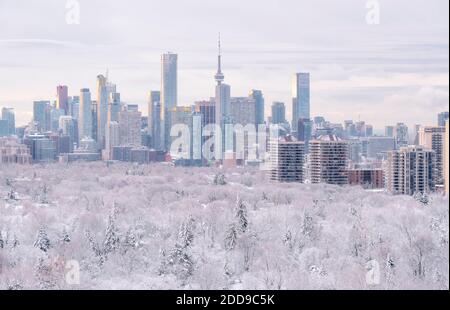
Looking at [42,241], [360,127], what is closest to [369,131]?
[360,127]

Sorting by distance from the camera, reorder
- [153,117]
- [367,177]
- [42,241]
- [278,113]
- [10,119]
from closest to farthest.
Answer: [42,241] < [367,177] < [10,119] < [278,113] < [153,117]

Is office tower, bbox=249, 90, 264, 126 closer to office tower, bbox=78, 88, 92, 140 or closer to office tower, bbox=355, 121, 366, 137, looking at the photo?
office tower, bbox=355, 121, 366, 137

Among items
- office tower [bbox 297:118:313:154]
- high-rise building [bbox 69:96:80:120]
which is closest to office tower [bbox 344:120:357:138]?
office tower [bbox 297:118:313:154]

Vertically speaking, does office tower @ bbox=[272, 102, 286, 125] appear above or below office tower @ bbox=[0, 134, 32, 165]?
above

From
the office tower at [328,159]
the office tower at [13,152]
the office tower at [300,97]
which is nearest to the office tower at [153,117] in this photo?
the office tower at [13,152]

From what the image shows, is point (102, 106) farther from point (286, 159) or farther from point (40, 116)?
point (286, 159)

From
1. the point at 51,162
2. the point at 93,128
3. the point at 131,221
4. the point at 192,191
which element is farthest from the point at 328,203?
the point at 93,128

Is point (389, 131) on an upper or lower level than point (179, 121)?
lower

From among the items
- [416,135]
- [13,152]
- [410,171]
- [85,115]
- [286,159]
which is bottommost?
[410,171]
